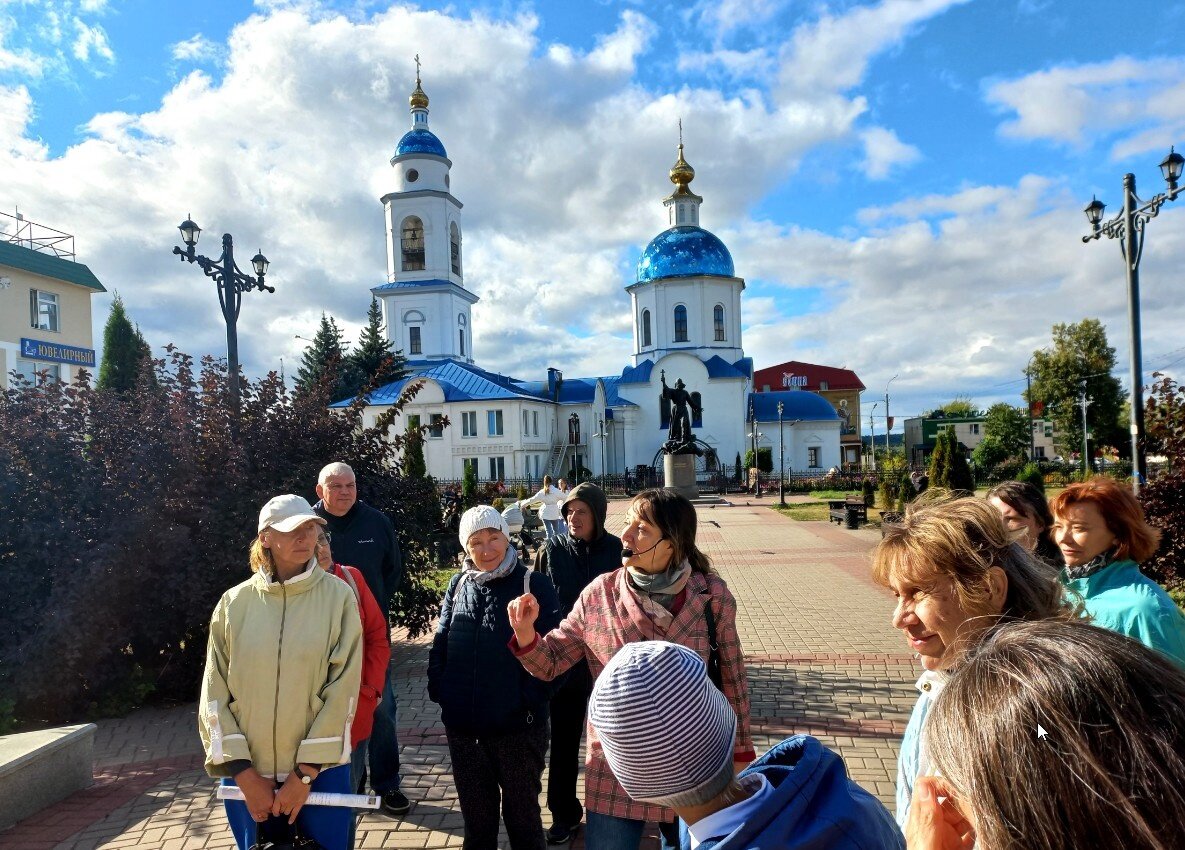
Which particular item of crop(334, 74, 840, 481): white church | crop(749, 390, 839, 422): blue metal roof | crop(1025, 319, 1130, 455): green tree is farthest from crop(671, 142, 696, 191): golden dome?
crop(1025, 319, 1130, 455): green tree

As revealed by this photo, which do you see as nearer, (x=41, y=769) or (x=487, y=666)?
(x=487, y=666)

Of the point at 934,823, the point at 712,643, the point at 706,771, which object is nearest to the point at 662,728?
the point at 706,771

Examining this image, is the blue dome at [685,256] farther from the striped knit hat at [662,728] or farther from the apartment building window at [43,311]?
the striped knit hat at [662,728]

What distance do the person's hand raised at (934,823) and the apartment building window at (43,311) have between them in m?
35.1

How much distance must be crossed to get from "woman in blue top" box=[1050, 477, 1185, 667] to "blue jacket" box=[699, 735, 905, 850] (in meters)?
1.71

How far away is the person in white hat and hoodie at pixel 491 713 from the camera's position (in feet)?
10.7

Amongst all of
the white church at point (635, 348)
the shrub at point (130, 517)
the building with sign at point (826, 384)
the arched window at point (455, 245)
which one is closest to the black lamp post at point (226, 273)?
the shrub at point (130, 517)

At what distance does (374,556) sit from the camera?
14.9 ft

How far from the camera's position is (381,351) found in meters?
50.3

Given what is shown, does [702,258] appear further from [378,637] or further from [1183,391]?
[378,637]

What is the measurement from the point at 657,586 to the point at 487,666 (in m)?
0.93

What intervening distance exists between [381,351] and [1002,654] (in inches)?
2043

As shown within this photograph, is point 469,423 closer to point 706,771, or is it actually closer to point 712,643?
point 712,643

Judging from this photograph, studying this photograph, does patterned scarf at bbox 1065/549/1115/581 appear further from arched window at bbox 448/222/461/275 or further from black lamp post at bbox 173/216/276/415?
arched window at bbox 448/222/461/275
